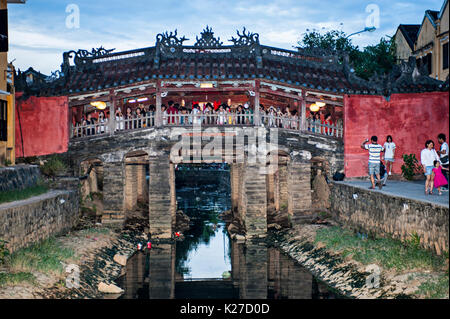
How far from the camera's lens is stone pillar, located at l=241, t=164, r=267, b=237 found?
1994 cm

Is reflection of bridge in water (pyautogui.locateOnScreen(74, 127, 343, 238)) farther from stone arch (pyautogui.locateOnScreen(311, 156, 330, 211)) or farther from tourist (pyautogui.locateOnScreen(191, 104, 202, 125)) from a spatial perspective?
tourist (pyautogui.locateOnScreen(191, 104, 202, 125))

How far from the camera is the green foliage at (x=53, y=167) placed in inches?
826

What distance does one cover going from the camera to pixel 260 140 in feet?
66.5

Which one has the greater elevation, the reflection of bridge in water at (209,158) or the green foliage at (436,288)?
the reflection of bridge in water at (209,158)

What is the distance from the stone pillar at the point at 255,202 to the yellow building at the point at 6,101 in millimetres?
9705

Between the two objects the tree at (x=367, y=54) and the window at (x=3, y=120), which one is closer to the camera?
the window at (x=3, y=120)

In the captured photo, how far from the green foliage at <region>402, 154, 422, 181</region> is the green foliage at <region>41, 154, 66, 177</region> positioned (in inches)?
552

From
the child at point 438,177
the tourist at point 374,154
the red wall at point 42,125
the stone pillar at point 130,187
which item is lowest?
the stone pillar at point 130,187

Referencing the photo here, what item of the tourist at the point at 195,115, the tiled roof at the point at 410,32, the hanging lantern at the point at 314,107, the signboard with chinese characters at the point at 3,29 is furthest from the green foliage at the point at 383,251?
the tiled roof at the point at 410,32

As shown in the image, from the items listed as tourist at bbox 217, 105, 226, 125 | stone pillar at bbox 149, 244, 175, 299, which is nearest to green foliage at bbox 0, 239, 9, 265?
stone pillar at bbox 149, 244, 175, 299

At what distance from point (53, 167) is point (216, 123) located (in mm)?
7001

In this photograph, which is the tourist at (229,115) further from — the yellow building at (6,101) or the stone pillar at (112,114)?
the yellow building at (6,101)
